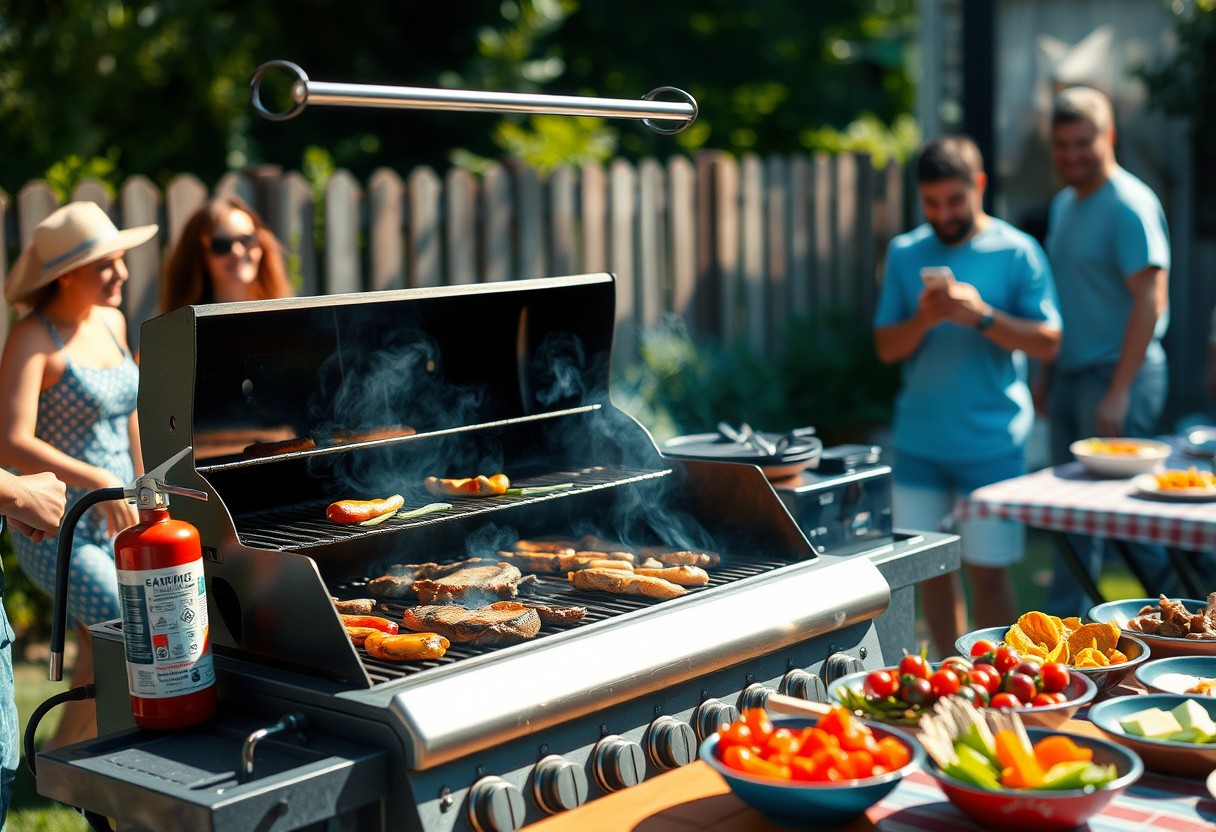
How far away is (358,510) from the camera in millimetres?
2721

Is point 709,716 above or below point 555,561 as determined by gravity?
below

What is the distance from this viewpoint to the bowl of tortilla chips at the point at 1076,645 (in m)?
2.47

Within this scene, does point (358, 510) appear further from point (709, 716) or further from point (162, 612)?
point (709, 716)

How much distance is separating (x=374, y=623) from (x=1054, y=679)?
4.14ft

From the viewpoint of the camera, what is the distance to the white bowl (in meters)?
4.44

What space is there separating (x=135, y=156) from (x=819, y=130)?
28.0ft

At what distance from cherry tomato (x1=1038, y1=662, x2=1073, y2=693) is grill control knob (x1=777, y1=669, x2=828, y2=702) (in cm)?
66

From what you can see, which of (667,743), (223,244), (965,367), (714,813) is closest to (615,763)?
(667,743)

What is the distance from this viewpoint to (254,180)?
6242 mm

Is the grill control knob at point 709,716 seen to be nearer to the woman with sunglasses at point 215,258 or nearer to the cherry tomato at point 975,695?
the cherry tomato at point 975,695

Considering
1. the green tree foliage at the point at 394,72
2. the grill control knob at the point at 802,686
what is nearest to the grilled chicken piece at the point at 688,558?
the grill control knob at the point at 802,686

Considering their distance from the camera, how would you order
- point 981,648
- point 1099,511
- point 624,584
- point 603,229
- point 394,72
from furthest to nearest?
point 394,72
point 603,229
point 1099,511
point 624,584
point 981,648

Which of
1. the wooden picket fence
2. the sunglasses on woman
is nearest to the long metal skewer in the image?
the sunglasses on woman

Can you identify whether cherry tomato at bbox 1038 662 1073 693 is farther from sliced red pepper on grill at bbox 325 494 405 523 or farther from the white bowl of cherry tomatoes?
sliced red pepper on grill at bbox 325 494 405 523
